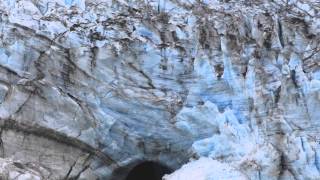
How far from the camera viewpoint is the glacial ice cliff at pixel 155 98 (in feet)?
20.8

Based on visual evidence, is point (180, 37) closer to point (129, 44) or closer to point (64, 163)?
point (129, 44)

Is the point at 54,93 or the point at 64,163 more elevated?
the point at 54,93

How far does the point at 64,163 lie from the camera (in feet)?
21.0

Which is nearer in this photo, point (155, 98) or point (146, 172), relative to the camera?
point (155, 98)

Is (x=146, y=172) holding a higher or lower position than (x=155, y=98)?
lower

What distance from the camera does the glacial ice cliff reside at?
6.34 meters

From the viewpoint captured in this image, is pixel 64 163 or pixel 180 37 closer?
pixel 64 163

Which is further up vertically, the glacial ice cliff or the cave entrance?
the glacial ice cliff

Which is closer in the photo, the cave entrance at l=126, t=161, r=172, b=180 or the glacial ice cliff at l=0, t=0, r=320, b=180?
the glacial ice cliff at l=0, t=0, r=320, b=180

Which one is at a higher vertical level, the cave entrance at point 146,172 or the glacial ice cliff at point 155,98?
the glacial ice cliff at point 155,98

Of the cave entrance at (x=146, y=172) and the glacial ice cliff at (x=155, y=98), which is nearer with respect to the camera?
the glacial ice cliff at (x=155, y=98)

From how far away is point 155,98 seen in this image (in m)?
6.57

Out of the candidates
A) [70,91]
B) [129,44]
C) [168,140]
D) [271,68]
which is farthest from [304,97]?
[70,91]

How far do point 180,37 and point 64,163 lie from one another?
1856 millimetres
